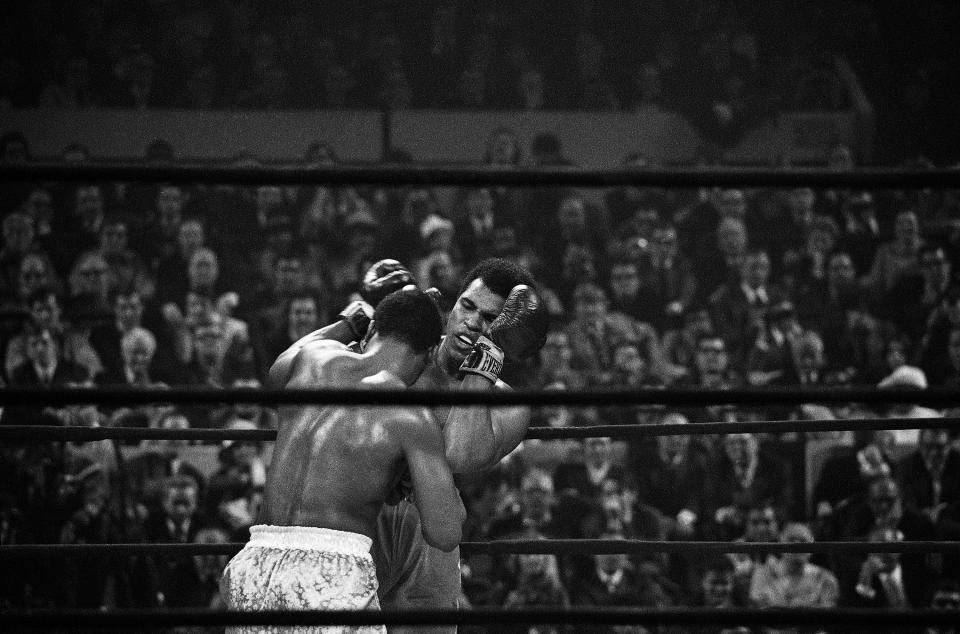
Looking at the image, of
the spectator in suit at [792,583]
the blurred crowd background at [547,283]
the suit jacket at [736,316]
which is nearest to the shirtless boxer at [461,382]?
the blurred crowd background at [547,283]

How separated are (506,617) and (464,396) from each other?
26cm

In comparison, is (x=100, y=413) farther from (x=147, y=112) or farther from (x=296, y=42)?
(x=296, y=42)

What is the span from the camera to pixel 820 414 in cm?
612

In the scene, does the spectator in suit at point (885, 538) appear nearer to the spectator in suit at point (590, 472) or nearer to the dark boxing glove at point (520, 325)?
the spectator in suit at point (590, 472)

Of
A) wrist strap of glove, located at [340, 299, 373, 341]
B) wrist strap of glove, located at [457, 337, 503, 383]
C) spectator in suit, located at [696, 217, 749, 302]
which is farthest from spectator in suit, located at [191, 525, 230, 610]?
spectator in suit, located at [696, 217, 749, 302]

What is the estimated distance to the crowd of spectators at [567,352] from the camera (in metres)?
5.21

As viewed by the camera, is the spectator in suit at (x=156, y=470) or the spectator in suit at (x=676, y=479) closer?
the spectator in suit at (x=156, y=470)

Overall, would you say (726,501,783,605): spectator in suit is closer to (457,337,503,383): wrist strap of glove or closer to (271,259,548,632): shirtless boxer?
(271,259,548,632): shirtless boxer

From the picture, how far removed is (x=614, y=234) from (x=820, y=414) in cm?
186

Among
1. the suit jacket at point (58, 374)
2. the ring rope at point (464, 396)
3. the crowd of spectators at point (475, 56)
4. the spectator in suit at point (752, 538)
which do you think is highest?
the crowd of spectators at point (475, 56)

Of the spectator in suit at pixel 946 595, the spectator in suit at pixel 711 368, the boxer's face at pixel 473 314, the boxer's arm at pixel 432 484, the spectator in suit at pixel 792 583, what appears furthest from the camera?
the spectator in suit at pixel 711 368

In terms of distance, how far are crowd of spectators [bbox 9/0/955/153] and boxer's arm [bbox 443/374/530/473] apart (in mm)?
6077

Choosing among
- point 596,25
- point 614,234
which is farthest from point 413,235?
point 596,25

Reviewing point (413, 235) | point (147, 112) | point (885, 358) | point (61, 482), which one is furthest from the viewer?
point (147, 112)
